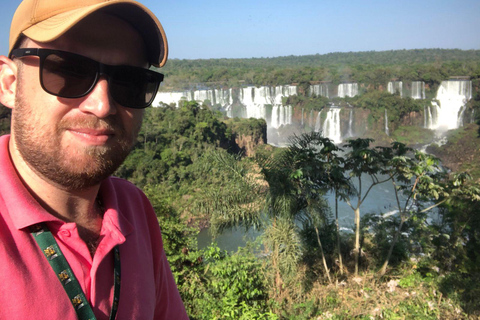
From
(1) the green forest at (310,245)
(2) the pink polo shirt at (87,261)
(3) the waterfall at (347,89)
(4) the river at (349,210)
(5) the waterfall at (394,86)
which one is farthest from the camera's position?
(3) the waterfall at (347,89)

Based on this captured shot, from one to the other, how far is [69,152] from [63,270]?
202mm

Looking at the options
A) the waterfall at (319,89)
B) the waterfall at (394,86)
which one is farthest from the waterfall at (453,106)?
the waterfall at (319,89)

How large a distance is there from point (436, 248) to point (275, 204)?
538 cm

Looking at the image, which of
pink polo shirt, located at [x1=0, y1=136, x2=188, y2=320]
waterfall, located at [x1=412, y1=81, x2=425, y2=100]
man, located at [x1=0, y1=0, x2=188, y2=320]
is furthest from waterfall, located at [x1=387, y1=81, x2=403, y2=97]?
man, located at [x1=0, y1=0, x2=188, y2=320]

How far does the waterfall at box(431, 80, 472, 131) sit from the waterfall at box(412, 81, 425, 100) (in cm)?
262

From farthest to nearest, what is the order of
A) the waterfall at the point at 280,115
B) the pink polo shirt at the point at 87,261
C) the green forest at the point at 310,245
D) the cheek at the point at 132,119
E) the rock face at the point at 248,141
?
the waterfall at the point at 280,115 < the rock face at the point at 248,141 < the green forest at the point at 310,245 < the cheek at the point at 132,119 < the pink polo shirt at the point at 87,261

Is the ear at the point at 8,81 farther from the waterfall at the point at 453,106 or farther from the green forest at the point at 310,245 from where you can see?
the waterfall at the point at 453,106

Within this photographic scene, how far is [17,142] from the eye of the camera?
2.16 ft

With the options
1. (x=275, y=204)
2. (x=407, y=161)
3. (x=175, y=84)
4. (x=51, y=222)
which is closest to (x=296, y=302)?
(x=275, y=204)

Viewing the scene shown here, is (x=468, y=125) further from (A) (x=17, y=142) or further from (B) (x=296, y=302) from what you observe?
(A) (x=17, y=142)

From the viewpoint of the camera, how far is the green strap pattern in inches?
23.9

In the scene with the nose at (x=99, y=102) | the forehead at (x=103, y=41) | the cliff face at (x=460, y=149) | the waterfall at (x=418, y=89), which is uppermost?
the waterfall at (x=418, y=89)

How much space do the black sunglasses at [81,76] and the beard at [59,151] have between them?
5 centimetres

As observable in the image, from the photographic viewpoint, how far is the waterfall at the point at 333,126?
1133 inches
